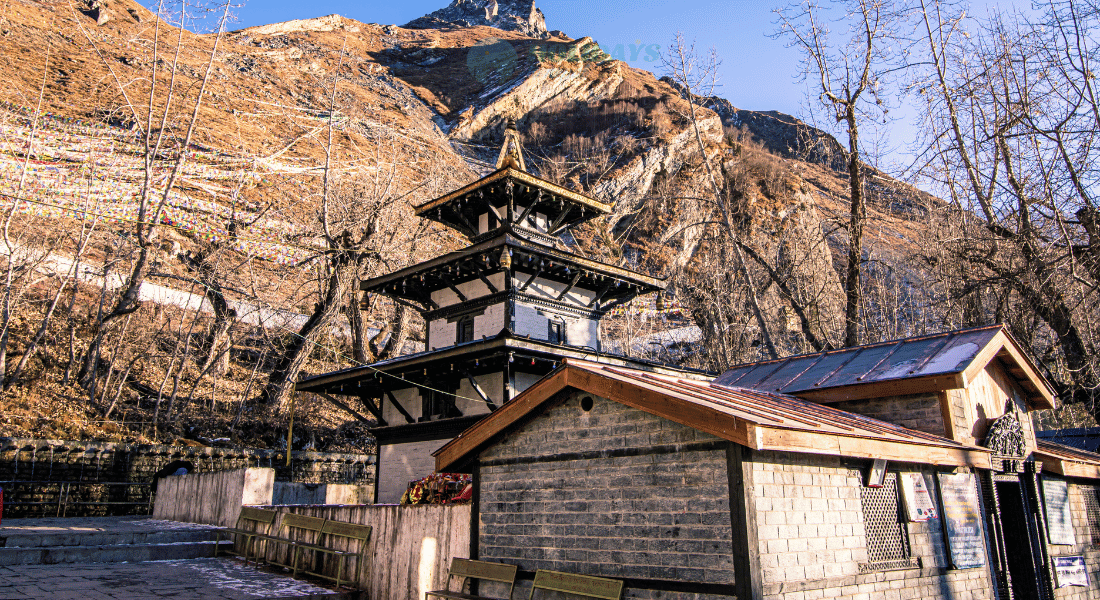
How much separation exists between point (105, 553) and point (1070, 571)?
1777 cm

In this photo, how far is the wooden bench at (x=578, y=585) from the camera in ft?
24.8

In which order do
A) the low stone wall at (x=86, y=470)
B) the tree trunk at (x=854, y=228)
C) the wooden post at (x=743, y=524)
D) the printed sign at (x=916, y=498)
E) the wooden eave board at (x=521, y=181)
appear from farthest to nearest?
the tree trunk at (x=854, y=228) → the wooden eave board at (x=521, y=181) → the low stone wall at (x=86, y=470) → the printed sign at (x=916, y=498) → the wooden post at (x=743, y=524)

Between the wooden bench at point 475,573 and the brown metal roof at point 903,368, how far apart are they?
21.3 ft

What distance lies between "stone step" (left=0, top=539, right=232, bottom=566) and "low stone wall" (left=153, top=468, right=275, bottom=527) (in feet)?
3.68

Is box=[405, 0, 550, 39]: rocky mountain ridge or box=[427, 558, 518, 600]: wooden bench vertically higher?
box=[405, 0, 550, 39]: rocky mountain ridge

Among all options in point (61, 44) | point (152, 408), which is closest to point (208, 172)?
point (152, 408)

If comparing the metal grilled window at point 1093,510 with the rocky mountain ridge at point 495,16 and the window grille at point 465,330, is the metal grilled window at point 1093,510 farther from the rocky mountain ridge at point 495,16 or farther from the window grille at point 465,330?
the rocky mountain ridge at point 495,16

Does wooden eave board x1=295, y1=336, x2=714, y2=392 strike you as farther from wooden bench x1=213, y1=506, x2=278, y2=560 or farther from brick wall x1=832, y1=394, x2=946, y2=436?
wooden bench x1=213, y1=506, x2=278, y2=560

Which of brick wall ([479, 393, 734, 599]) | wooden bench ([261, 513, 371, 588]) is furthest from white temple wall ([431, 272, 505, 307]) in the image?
brick wall ([479, 393, 734, 599])

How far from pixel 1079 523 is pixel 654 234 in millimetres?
49207

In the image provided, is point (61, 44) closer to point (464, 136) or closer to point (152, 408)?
point (464, 136)

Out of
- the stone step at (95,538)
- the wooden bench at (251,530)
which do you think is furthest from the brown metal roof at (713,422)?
the stone step at (95,538)

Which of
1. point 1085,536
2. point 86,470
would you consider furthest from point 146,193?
point 1085,536

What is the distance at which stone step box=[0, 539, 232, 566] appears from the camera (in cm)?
1093
